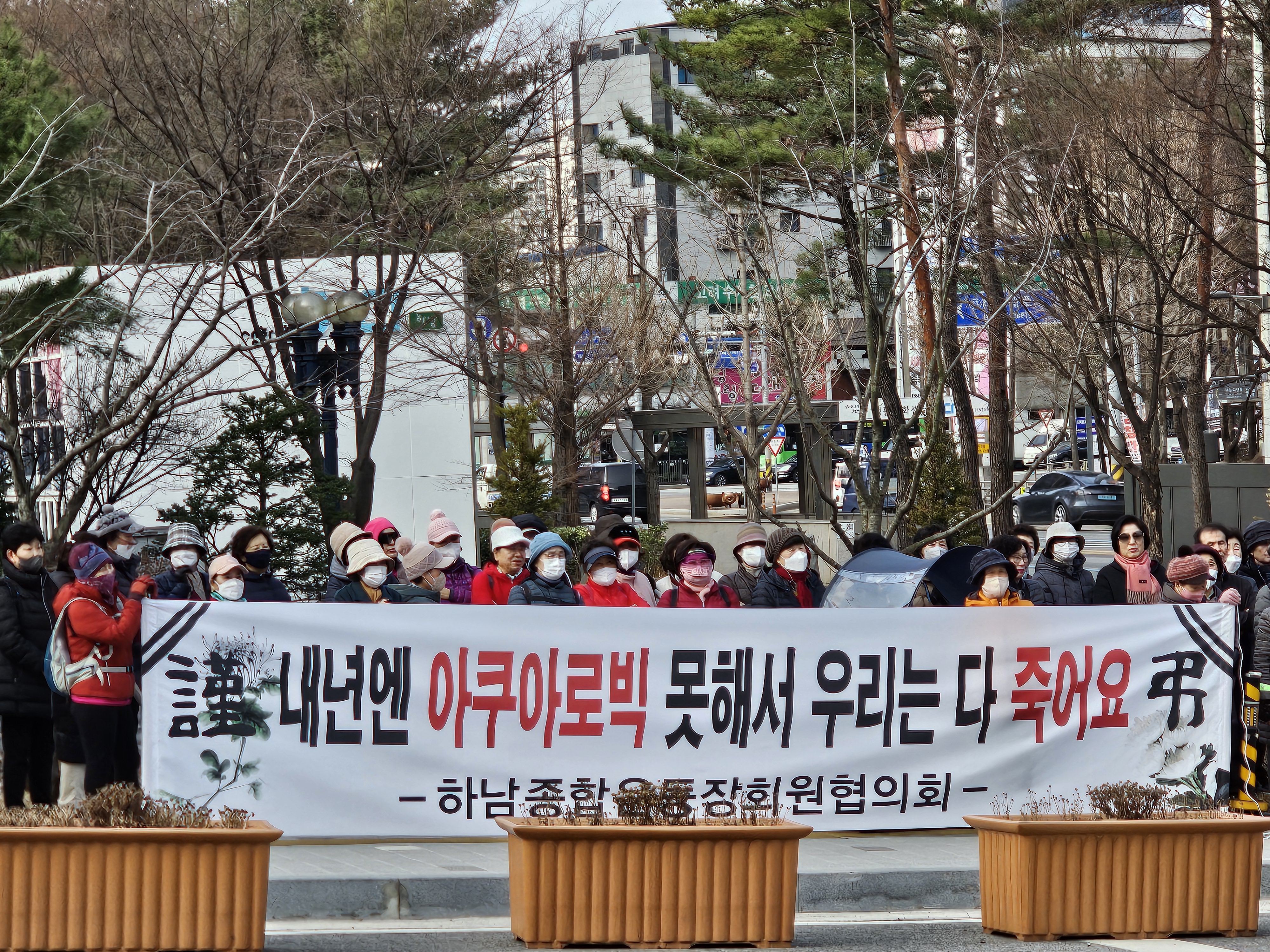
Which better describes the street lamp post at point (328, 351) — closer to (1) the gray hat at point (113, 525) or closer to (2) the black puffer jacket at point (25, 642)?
(1) the gray hat at point (113, 525)

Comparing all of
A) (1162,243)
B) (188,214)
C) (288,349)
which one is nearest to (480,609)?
(188,214)

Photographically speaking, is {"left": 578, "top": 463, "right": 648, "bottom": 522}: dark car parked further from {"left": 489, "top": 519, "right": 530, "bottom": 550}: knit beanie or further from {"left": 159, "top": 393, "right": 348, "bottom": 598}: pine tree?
{"left": 489, "top": 519, "right": 530, "bottom": 550}: knit beanie

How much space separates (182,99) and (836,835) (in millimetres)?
11987

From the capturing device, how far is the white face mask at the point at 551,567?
829 cm

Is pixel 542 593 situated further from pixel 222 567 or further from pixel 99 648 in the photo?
pixel 99 648

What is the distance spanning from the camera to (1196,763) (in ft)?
25.7

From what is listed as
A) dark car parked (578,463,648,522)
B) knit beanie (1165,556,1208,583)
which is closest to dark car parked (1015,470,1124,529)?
dark car parked (578,463,648,522)

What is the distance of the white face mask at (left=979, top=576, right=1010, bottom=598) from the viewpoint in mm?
8250

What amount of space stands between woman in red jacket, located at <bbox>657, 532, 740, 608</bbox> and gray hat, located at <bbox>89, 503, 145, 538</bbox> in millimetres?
3076

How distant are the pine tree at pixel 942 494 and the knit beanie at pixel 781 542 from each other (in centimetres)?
1177

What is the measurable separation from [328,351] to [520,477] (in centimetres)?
689

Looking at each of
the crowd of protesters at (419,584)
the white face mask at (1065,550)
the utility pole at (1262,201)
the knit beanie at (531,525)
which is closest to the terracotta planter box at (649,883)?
the crowd of protesters at (419,584)

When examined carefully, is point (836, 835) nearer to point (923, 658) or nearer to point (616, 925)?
point (923, 658)

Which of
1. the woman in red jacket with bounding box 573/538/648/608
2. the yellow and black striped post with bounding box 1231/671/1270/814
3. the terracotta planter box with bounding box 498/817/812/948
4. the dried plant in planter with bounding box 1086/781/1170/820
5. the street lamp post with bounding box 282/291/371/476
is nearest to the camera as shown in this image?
the terracotta planter box with bounding box 498/817/812/948
